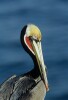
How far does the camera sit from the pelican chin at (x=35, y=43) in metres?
12.2

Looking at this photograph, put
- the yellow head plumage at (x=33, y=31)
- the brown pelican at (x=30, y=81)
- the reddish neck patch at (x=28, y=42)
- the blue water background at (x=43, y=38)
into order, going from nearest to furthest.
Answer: the brown pelican at (x=30, y=81), the yellow head plumage at (x=33, y=31), the reddish neck patch at (x=28, y=42), the blue water background at (x=43, y=38)

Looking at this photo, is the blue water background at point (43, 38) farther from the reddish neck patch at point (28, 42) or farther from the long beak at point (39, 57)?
the reddish neck patch at point (28, 42)

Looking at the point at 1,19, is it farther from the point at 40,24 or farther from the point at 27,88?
the point at 27,88

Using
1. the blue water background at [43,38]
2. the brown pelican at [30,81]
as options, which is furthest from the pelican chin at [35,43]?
the blue water background at [43,38]

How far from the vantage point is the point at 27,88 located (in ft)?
38.5

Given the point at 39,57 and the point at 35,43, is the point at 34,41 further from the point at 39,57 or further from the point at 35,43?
the point at 39,57

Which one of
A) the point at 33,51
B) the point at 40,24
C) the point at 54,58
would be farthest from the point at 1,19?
the point at 33,51

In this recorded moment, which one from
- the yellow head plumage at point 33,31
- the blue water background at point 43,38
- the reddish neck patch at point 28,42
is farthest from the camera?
the blue water background at point 43,38

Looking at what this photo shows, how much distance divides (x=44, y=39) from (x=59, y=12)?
127 cm

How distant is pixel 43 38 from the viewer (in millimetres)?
15391

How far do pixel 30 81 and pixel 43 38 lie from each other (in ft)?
11.4

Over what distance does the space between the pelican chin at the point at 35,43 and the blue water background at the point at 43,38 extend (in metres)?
1.47

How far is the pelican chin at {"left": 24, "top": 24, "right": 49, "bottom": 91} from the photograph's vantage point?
1223 centimetres

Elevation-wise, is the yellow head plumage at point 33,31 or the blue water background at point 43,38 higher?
the yellow head plumage at point 33,31
